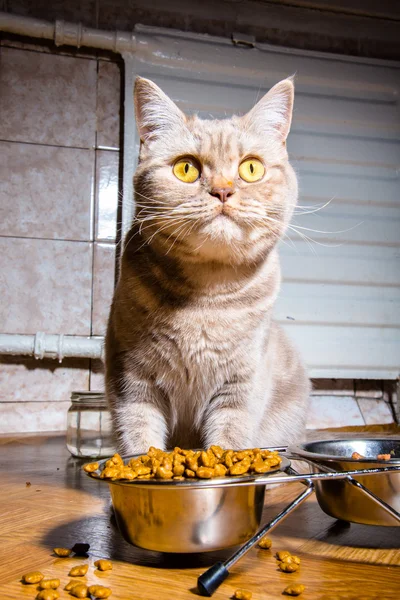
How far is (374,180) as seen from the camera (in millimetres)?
3121

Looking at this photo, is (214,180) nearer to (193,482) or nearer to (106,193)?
(193,482)

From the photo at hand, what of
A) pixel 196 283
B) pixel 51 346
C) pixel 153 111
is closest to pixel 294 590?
pixel 196 283

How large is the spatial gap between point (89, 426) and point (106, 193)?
1268mm

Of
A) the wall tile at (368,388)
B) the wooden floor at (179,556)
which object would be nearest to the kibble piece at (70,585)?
the wooden floor at (179,556)

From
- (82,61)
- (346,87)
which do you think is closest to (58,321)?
(82,61)

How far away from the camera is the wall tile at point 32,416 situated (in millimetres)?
2779

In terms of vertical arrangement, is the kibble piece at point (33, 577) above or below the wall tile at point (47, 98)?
below

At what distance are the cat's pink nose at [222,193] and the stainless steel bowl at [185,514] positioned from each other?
54 centimetres

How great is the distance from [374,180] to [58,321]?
177 cm

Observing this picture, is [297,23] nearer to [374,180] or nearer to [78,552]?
[374,180]

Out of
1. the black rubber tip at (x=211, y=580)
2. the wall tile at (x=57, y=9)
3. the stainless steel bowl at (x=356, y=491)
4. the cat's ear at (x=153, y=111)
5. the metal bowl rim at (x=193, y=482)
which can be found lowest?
the black rubber tip at (x=211, y=580)

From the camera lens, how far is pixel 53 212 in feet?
9.43

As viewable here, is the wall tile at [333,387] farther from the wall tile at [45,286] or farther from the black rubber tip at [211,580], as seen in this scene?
the black rubber tip at [211,580]

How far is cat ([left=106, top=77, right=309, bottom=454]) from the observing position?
1242mm
